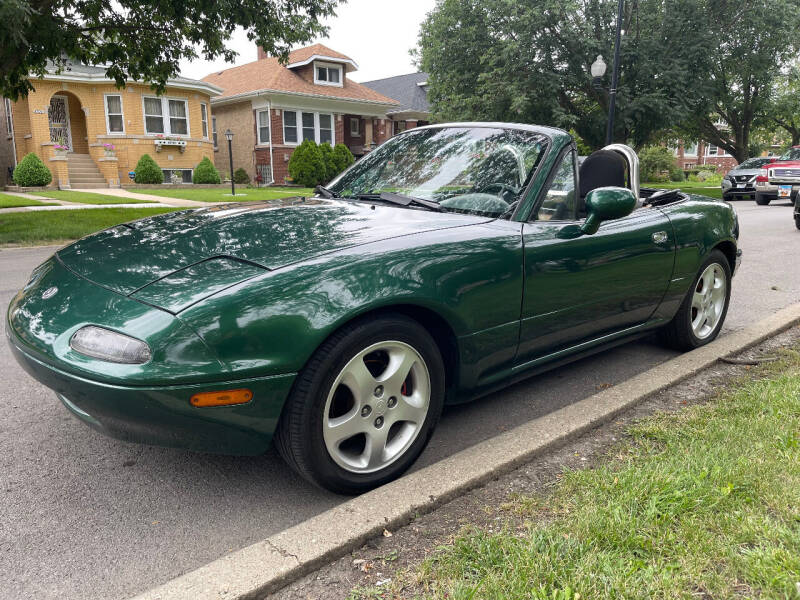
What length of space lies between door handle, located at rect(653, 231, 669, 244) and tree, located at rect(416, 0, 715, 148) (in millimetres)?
20505

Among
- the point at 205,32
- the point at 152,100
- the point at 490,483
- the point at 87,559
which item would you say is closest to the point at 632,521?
the point at 490,483

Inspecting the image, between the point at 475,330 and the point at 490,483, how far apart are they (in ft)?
2.03

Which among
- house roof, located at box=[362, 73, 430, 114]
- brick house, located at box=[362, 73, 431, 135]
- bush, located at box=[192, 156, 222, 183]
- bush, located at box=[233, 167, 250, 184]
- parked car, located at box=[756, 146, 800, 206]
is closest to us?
parked car, located at box=[756, 146, 800, 206]

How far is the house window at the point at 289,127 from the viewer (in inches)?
1209

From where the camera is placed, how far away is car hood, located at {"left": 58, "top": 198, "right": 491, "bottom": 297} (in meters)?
2.37

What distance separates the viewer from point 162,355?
2014mm

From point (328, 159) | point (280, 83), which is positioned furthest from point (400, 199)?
point (280, 83)

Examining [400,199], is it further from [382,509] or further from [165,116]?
[165,116]

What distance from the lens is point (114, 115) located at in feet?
81.4

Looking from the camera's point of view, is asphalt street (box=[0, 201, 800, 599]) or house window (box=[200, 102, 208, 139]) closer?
asphalt street (box=[0, 201, 800, 599])

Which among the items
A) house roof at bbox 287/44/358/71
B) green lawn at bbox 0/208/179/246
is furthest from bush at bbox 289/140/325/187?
green lawn at bbox 0/208/179/246

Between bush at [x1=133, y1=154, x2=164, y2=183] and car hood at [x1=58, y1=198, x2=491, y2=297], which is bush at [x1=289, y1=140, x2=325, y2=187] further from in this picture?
car hood at [x1=58, y1=198, x2=491, y2=297]

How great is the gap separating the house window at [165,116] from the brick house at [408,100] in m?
12.8

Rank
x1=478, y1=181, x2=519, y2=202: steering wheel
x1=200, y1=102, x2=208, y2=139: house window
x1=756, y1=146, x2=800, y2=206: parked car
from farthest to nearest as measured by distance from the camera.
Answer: x1=200, y1=102, x2=208, y2=139: house window < x1=756, y1=146, x2=800, y2=206: parked car < x1=478, y1=181, x2=519, y2=202: steering wheel
